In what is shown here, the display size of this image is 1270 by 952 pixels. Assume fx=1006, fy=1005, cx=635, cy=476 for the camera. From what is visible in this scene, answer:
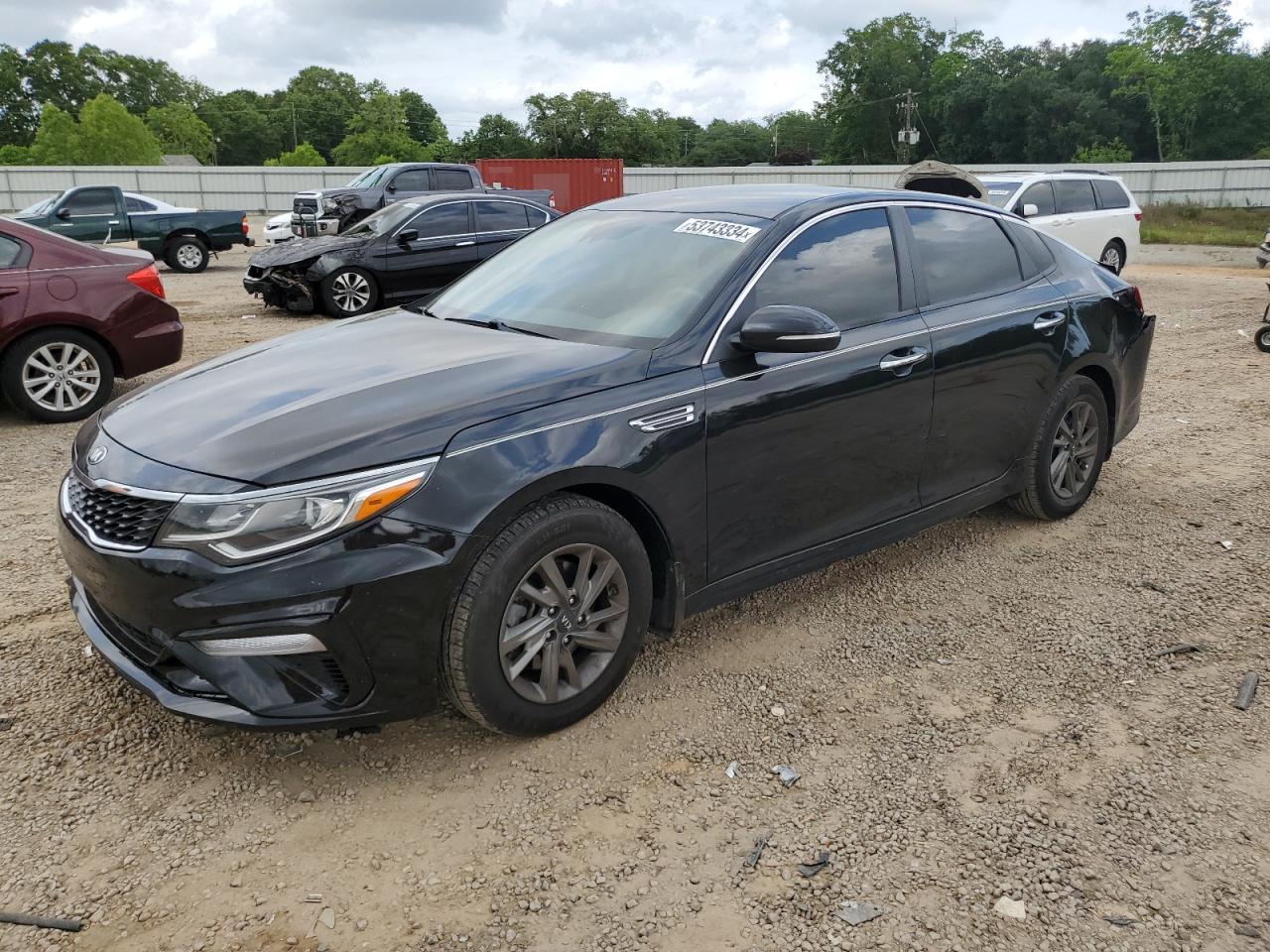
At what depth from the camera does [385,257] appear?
12219mm

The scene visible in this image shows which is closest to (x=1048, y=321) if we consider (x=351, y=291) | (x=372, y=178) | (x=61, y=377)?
(x=61, y=377)

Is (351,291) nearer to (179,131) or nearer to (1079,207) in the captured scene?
(1079,207)

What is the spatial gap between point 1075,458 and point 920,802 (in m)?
2.77

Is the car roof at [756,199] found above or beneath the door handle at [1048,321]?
above

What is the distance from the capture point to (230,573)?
8.63 feet

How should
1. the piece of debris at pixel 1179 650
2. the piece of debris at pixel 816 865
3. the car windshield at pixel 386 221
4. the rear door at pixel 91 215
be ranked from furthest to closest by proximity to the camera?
the rear door at pixel 91 215, the car windshield at pixel 386 221, the piece of debris at pixel 1179 650, the piece of debris at pixel 816 865

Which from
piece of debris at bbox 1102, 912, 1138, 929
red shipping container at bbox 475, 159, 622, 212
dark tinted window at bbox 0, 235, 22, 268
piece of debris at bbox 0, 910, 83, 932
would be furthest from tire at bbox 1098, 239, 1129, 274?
red shipping container at bbox 475, 159, 622, 212

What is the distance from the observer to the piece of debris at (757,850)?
2.66 meters

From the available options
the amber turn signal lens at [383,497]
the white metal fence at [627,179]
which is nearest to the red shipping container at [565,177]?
the white metal fence at [627,179]

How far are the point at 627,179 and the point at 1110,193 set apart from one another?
2736 cm

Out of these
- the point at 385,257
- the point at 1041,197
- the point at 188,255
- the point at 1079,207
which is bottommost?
the point at 385,257

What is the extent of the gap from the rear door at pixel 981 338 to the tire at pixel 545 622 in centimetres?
163

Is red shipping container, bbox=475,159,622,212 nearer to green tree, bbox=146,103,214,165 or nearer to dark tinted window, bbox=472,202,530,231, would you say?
dark tinted window, bbox=472,202,530,231

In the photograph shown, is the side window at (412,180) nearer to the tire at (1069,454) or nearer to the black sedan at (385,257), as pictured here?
the black sedan at (385,257)
